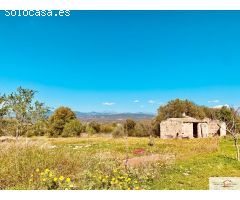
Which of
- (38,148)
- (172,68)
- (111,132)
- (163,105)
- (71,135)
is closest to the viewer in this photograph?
(38,148)

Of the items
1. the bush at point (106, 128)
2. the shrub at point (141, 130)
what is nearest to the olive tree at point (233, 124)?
the shrub at point (141, 130)

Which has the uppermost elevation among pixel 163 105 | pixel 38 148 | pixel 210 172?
pixel 163 105

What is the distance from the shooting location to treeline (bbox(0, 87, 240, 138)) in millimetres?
13595

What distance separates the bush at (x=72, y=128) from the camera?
73.2 ft

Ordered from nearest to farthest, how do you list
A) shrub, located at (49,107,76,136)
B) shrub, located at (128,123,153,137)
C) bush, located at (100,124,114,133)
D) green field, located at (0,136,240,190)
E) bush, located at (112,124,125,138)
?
1. green field, located at (0,136,240,190)
2. shrub, located at (49,107,76,136)
3. bush, located at (112,124,125,138)
4. shrub, located at (128,123,153,137)
5. bush, located at (100,124,114,133)

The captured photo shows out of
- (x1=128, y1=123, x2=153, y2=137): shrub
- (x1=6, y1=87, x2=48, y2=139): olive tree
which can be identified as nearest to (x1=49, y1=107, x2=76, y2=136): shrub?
(x1=128, y1=123, x2=153, y2=137): shrub

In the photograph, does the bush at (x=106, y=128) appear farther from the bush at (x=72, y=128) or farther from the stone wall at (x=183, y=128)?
the stone wall at (x=183, y=128)

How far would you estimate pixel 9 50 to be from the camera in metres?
10.2

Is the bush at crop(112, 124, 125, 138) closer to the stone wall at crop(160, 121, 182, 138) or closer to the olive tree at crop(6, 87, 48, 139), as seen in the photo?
the stone wall at crop(160, 121, 182, 138)

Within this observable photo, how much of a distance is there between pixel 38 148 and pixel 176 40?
5.26 meters

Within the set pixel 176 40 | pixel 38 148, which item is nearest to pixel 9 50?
pixel 38 148

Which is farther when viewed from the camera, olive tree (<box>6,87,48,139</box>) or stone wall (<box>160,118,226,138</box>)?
stone wall (<box>160,118,226,138</box>)
